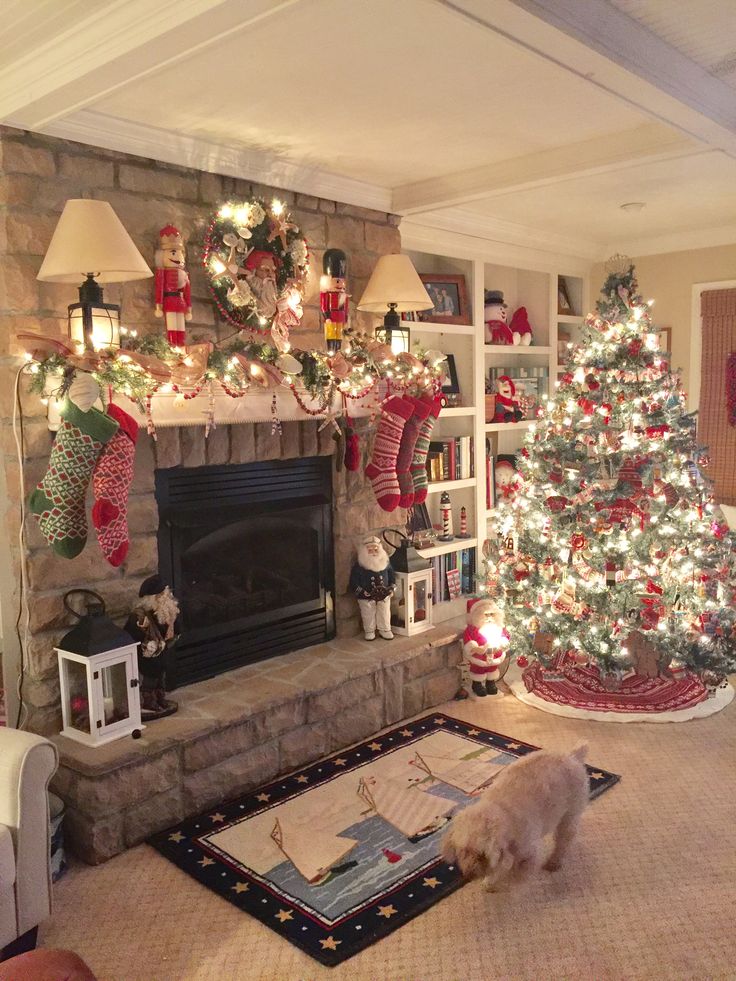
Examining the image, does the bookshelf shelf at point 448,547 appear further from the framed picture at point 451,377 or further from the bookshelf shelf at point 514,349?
the bookshelf shelf at point 514,349

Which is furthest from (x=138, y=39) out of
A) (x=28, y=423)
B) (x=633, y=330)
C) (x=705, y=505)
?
(x=705, y=505)

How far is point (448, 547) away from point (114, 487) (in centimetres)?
242

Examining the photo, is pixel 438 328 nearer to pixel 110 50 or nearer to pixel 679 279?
pixel 679 279

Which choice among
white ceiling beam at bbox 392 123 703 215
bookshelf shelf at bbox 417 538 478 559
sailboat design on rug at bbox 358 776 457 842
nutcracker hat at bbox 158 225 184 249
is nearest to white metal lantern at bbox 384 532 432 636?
bookshelf shelf at bbox 417 538 478 559

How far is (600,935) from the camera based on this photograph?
7.20 ft

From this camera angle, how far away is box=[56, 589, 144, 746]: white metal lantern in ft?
8.65

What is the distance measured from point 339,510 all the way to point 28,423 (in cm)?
153

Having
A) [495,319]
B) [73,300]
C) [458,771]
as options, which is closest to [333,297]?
[73,300]

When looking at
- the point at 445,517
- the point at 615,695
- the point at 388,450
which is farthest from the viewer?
the point at 445,517

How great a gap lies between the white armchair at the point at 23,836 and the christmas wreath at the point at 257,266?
1.78 m

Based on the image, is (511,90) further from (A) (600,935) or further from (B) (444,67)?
(A) (600,935)

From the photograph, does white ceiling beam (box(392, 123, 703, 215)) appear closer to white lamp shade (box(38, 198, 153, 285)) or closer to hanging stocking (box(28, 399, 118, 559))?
white lamp shade (box(38, 198, 153, 285))

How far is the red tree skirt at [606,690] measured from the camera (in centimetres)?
373

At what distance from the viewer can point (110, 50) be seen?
6.66 ft
